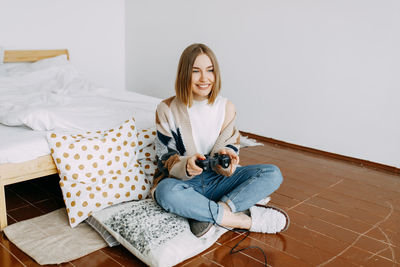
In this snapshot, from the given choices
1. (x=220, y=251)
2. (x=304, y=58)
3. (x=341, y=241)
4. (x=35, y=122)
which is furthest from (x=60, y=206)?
(x=304, y=58)

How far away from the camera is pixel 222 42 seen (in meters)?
3.58

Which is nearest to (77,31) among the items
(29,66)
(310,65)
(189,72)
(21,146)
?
(29,66)

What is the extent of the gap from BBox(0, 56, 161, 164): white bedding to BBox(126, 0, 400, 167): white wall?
1.07 m

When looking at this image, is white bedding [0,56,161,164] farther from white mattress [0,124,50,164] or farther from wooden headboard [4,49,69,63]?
wooden headboard [4,49,69,63]

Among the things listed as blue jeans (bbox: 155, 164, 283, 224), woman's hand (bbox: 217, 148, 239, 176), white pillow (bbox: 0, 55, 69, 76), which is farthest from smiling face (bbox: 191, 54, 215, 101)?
white pillow (bbox: 0, 55, 69, 76)

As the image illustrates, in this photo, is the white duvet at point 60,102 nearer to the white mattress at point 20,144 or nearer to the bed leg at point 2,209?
the white mattress at point 20,144

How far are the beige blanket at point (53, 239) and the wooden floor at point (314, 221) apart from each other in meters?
0.03

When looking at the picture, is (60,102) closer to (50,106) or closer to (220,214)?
(50,106)

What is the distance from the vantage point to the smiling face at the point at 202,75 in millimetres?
1708

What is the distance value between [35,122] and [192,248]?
1.05m

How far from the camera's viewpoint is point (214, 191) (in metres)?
1.80

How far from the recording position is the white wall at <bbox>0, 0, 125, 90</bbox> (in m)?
3.47

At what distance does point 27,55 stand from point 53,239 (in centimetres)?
242

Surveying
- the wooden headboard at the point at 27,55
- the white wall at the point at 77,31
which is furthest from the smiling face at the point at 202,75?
the white wall at the point at 77,31
